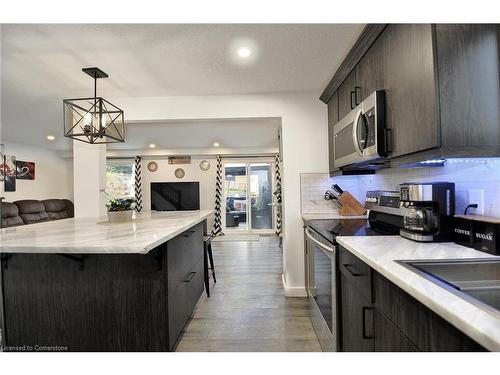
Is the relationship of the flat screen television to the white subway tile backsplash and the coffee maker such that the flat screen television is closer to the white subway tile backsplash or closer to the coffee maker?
the white subway tile backsplash

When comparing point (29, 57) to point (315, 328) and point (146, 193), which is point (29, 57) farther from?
point (146, 193)

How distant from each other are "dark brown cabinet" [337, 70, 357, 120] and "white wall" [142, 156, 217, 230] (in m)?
5.28

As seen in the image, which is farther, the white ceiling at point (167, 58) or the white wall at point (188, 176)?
the white wall at point (188, 176)

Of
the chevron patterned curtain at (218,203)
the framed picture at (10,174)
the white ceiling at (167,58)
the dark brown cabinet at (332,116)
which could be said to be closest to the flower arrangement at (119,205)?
the white ceiling at (167,58)

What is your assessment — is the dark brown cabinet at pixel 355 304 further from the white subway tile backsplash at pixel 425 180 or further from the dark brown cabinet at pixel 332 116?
the dark brown cabinet at pixel 332 116

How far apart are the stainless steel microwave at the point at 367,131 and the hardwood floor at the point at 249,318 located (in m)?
1.47

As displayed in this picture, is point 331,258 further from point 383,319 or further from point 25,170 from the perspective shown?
point 25,170

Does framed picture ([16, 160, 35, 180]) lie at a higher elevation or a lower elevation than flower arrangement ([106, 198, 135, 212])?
higher

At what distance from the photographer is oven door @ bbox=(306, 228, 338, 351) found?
1617 mm

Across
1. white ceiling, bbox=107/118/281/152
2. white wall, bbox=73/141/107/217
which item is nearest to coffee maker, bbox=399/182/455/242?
white ceiling, bbox=107/118/281/152

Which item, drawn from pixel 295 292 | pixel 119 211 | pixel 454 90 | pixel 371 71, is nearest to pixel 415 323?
pixel 454 90

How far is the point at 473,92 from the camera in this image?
3.51 ft

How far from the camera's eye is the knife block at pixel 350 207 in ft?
8.58
